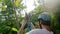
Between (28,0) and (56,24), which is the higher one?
(28,0)

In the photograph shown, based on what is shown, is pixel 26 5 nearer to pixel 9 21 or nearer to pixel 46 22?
pixel 9 21

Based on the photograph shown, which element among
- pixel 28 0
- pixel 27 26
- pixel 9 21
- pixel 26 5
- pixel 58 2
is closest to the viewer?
pixel 58 2

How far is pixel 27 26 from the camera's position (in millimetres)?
1381

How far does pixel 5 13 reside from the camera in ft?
10.9

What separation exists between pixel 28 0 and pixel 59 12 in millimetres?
1924

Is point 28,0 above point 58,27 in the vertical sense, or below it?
above

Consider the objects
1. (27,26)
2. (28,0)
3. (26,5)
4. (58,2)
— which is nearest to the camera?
(58,2)

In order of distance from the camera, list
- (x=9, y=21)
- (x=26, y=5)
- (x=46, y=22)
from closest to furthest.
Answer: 1. (x=46, y=22)
2. (x=26, y=5)
3. (x=9, y=21)

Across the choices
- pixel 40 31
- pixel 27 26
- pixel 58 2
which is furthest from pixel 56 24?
pixel 27 26

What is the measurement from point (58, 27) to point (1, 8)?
232 cm

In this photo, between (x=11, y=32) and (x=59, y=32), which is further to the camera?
(x=11, y=32)

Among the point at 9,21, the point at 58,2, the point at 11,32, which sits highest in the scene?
the point at 58,2

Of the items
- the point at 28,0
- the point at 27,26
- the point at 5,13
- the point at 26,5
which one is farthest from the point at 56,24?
the point at 5,13

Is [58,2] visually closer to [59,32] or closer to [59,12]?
[59,12]
